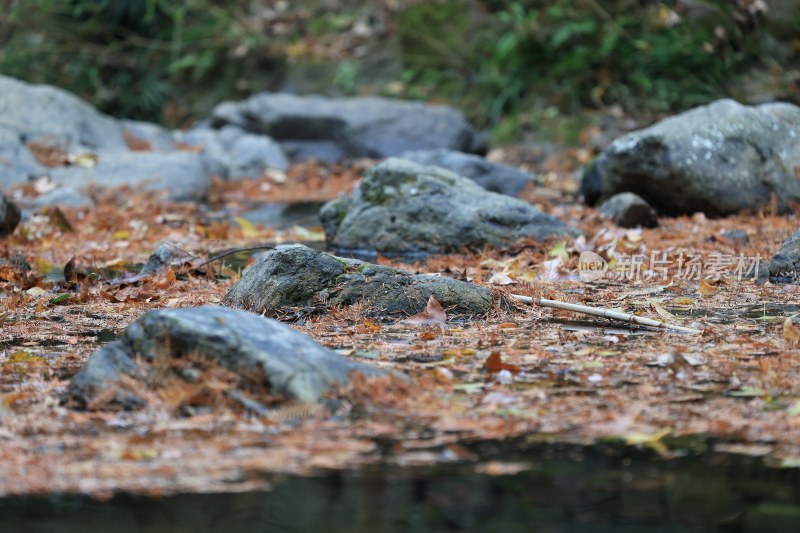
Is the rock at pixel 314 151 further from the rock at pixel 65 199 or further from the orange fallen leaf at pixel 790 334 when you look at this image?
the orange fallen leaf at pixel 790 334

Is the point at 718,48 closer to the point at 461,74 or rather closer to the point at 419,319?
the point at 461,74

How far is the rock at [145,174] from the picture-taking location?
983cm

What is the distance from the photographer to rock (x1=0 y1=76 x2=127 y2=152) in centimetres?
1134

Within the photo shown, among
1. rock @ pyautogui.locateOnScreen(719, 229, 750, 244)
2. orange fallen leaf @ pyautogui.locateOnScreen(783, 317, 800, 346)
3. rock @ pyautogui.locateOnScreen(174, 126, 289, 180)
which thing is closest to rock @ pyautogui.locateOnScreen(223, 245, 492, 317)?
orange fallen leaf @ pyautogui.locateOnScreen(783, 317, 800, 346)

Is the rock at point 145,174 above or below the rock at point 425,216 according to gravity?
below

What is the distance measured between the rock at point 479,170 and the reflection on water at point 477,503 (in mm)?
7335

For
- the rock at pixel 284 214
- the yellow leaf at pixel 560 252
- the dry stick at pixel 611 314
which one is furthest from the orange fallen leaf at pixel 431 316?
the rock at pixel 284 214

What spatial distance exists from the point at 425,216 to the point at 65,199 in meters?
4.24

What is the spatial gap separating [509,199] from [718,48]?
8149mm

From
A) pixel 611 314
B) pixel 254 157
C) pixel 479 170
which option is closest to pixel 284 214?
pixel 479 170

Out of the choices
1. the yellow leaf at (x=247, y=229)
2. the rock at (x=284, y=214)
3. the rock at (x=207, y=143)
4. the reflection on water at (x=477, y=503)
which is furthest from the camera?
the rock at (x=207, y=143)

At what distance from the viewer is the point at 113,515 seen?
80.0 inches

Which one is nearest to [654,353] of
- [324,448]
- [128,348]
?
[324,448]

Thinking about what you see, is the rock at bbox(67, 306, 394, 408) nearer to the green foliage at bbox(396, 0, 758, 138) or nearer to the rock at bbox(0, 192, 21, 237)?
the rock at bbox(0, 192, 21, 237)
